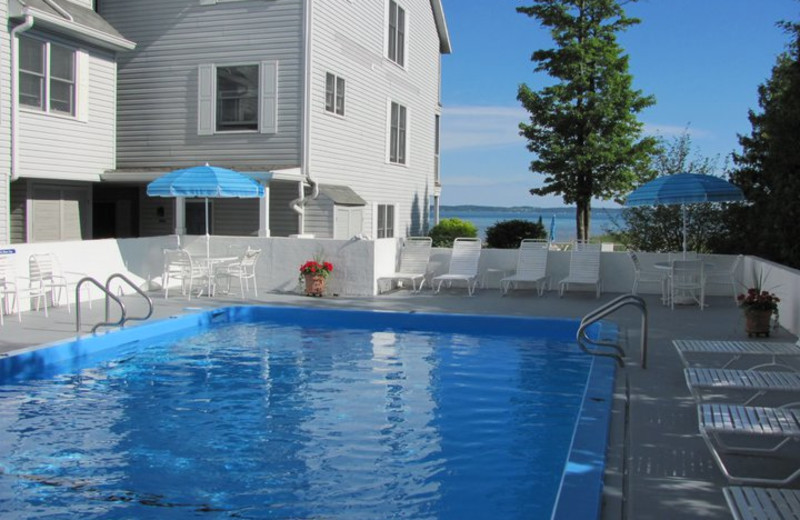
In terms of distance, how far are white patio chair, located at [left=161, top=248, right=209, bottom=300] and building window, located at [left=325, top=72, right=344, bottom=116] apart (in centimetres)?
532

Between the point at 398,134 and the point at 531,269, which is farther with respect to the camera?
the point at 398,134

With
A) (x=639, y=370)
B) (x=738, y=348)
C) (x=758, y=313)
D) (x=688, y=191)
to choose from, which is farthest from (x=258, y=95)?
(x=738, y=348)

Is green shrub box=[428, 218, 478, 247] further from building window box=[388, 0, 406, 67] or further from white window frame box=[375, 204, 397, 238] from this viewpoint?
building window box=[388, 0, 406, 67]

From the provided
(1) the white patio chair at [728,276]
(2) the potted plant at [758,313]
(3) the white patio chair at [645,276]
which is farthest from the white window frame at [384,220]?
(2) the potted plant at [758,313]

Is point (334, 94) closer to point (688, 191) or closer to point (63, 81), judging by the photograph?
point (63, 81)

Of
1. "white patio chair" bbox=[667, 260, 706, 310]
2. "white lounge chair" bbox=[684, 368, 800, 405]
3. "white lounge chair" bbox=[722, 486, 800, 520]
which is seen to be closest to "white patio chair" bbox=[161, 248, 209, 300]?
"white patio chair" bbox=[667, 260, 706, 310]

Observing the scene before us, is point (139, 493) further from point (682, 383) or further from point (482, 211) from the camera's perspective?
point (482, 211)

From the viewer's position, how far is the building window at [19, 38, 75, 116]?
46.8 feet

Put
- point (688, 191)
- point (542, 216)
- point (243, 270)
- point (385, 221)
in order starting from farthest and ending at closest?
point (542, 216) → point (385, 221) → point (243, 270) → point (688, 191)

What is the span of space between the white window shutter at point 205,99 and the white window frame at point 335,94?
260cm

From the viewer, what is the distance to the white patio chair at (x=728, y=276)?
46.0ft

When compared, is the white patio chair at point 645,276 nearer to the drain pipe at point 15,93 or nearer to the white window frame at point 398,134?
the white window frame at point 398,134

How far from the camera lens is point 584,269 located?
1450 cm

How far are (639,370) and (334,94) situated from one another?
11.7m
